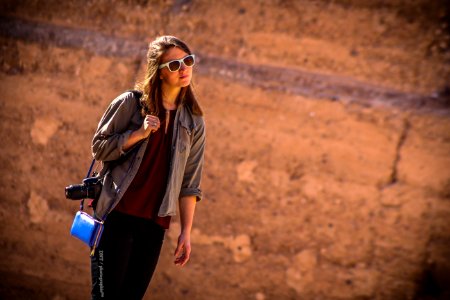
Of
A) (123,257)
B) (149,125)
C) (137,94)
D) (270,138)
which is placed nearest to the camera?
(149,125)

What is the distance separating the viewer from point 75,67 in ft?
13.9

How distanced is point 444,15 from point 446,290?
194 cm

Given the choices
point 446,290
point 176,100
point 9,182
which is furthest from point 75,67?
point 446,290

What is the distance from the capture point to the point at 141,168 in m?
2.43

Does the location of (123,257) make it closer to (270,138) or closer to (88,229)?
(88,229)

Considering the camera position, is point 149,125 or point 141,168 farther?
point 141,168

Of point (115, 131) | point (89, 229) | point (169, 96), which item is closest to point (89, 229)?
point (89, 229)

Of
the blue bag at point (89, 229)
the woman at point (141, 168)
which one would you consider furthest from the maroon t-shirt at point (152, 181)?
the blue bag at point (89, 229)

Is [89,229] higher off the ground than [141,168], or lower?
lower

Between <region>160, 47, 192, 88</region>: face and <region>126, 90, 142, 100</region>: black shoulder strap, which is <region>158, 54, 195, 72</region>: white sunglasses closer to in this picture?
<region>160, 47, 192, 88</region>: face

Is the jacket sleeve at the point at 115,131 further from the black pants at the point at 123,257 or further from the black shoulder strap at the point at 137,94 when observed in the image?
the black pants at the point at 123,257

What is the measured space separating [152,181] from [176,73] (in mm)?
504

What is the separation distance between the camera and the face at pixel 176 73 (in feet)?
7.98

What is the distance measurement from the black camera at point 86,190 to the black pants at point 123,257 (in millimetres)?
132
